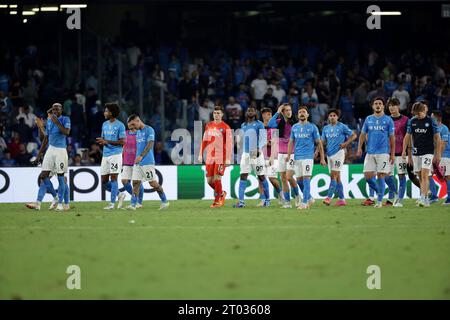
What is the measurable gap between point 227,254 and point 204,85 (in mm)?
20383

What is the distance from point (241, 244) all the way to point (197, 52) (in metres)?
22.2

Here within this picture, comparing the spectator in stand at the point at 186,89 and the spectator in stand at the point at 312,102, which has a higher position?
the spectator in stand at the point at 186,89

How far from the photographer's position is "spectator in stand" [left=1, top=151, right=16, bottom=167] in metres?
28.8

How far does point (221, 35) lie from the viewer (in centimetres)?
3672

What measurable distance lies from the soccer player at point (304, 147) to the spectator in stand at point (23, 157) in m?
10.1

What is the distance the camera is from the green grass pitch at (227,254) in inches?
414

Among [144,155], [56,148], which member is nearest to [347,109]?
[144,155]

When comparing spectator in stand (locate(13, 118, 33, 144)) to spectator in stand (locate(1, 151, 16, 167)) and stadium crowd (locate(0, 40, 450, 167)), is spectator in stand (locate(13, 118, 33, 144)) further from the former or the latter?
spectator in stand (locate(1, 151, 16, 167))

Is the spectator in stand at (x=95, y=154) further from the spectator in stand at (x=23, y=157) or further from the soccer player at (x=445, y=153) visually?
the soccer player at (x=445, y=153)

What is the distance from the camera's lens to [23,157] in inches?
1144

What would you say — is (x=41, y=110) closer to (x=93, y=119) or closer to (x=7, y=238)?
(x=93, y=119)

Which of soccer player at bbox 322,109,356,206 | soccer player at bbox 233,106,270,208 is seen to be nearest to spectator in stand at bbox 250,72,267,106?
soccer player at bbox 322,109,356,206

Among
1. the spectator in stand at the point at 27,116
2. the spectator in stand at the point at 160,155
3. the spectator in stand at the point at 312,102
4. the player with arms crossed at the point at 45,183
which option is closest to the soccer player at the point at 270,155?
the player with arms crossed at the point at 45,183
